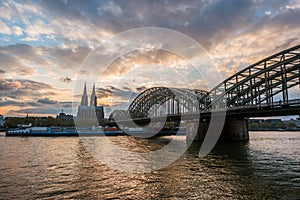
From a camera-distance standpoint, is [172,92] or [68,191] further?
[172,92]

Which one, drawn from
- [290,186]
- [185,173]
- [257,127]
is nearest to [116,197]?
[185,173]

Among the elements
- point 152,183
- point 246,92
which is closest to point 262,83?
point 246,92

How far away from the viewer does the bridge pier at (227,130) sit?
198 ft

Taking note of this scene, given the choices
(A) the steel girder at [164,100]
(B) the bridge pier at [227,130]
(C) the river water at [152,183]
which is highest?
(A) the steel girder at [164,100]

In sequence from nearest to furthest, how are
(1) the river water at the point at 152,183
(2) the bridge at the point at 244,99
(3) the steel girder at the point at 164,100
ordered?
(1) the river water at the point at 152,183, (2) the bridge at the point at 244,99, (3) the steel girder at the point at 164,100

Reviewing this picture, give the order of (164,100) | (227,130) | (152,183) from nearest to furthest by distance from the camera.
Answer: (152,183)
(227,130)
(164,100)

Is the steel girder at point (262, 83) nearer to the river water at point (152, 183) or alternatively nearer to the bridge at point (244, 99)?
the bridge at point (244, 99)

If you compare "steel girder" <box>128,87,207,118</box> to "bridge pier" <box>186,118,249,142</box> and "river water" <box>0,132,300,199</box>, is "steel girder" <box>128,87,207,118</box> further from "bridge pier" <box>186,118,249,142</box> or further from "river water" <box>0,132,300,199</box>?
"river water" <box>0,132,300,199</box>

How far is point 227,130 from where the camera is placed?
198ft

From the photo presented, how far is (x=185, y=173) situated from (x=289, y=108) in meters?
30.3

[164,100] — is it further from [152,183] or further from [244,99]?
[152,183]

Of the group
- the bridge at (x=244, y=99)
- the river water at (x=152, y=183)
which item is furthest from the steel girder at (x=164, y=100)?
the river water at (x=152, y=183)

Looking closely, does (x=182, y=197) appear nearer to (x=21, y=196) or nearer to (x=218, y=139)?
(x=21, y=196)

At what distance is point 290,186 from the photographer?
15531mm
